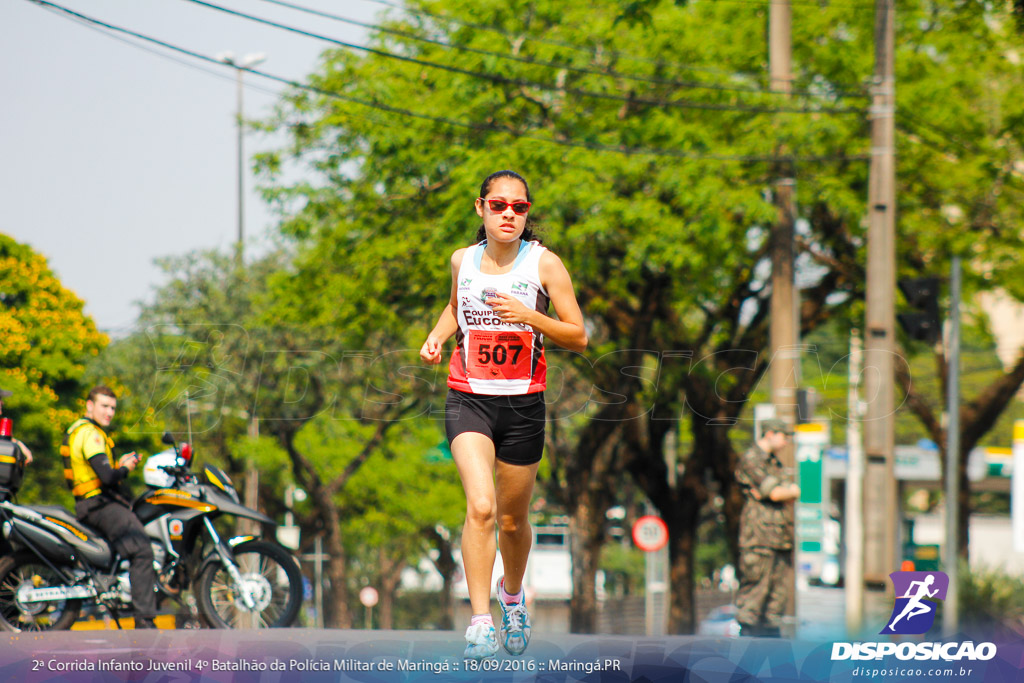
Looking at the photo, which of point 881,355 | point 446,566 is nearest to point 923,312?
point 881,355

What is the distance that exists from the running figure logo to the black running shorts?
1704mm

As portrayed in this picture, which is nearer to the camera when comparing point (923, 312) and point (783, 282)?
point (923, 312)

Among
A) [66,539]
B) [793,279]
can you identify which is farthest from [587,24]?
[66,539]

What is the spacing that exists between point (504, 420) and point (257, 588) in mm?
3500

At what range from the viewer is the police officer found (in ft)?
24.9

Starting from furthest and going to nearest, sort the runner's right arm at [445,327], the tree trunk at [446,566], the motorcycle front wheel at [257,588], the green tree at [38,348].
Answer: the tree trunk at [446,566]
the green tree at [38,348]
the motorcycle front wheel at [257,588]
the runner's right arm at [445,327]

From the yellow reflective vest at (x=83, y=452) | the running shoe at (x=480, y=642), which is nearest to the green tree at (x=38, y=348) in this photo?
the yellow reflective vest at (x=83, y=452)

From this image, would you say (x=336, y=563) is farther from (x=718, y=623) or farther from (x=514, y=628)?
(x=514, y=628)

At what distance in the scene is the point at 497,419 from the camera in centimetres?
505

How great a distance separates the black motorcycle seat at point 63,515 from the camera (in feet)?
24.9

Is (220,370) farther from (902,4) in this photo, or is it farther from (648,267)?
(902,4)

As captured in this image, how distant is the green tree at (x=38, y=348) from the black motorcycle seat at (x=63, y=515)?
128 centimetres

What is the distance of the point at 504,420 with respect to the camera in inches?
199

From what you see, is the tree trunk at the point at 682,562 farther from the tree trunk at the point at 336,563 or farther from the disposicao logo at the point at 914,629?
the disposicao logo at the point at 914,629
